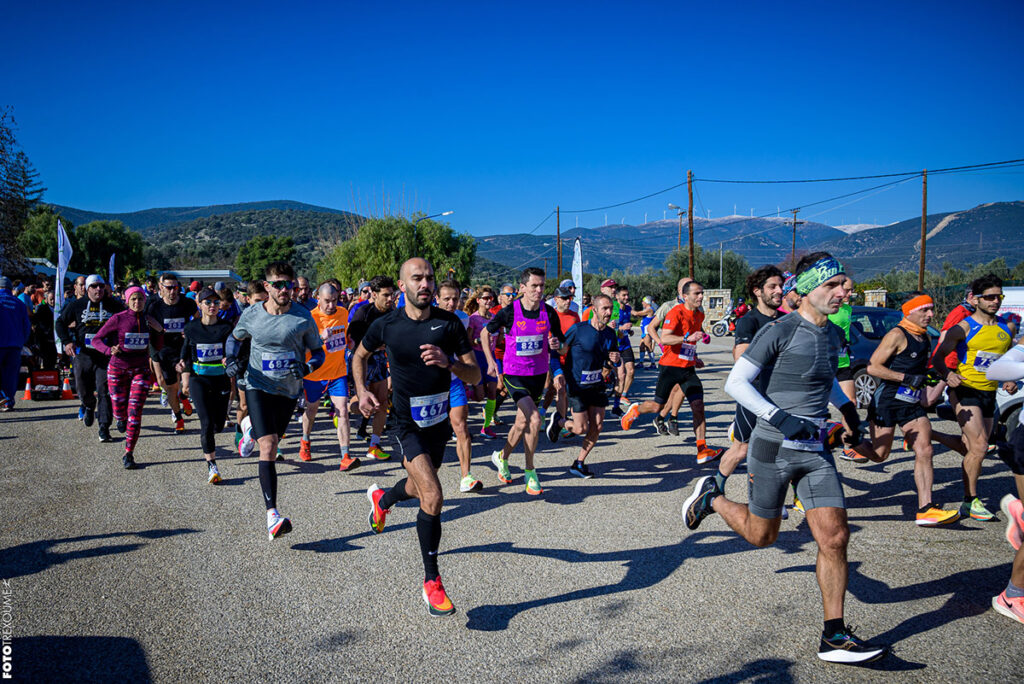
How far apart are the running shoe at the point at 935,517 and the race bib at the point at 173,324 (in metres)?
8.88

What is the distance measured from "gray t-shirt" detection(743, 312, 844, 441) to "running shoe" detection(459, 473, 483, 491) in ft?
10.9

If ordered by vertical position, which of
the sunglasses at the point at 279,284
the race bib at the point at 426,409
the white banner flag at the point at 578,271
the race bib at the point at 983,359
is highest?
the white banner flag at the point at 578,271

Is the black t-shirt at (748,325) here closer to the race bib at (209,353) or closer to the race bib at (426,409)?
the race bib at (426,409)

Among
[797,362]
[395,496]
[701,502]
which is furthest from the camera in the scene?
[395,496]

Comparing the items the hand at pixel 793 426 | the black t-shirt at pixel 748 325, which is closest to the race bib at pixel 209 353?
the black t-shirt at pixel 748 325

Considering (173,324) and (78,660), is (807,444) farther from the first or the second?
(173,324)

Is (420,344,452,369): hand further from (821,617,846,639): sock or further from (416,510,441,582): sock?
(821,617,846,639): sock

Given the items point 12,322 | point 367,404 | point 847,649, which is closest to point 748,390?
point 847,649

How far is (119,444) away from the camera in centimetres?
813

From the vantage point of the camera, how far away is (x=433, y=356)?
390cm

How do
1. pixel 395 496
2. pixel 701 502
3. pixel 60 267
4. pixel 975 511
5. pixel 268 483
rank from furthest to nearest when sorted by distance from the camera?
pixel 60 267
pixel 975 511
pixel 268 483
pixel 395 496
pixel 701 502

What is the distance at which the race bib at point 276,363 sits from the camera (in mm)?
4883

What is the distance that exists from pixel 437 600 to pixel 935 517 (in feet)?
13.7

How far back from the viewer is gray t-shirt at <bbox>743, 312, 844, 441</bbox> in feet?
10.7
